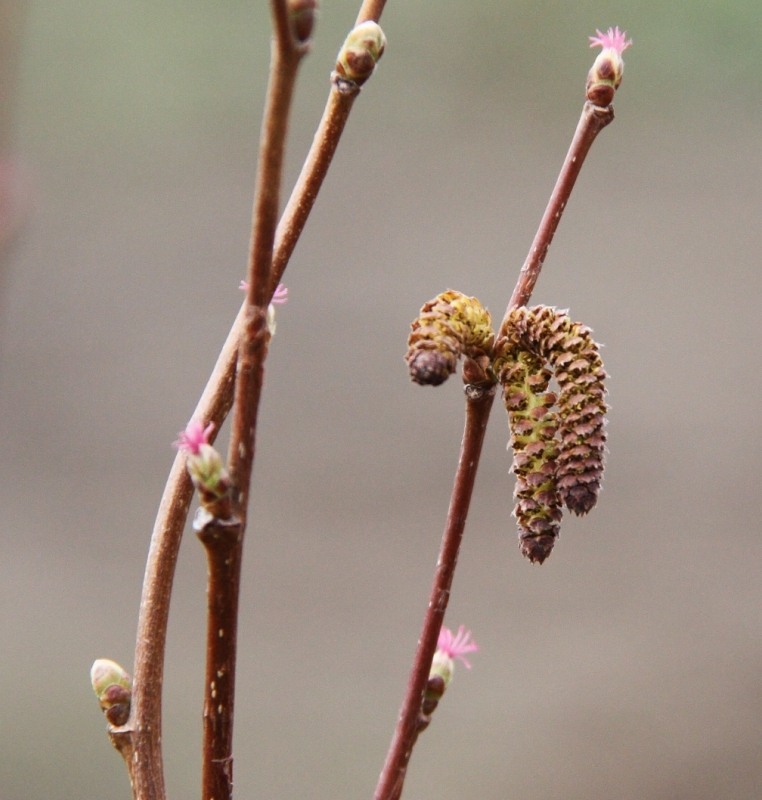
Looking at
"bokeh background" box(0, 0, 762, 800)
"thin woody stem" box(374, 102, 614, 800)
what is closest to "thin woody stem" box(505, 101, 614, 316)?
"thin woody stem" box(374, 102, 614, 800)

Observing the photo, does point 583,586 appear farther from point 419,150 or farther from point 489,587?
point 419,150

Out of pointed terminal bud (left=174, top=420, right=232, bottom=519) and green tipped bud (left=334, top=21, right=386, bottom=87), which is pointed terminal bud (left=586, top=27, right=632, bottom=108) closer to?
green tipped bud (left=334, top=21, right=386, bottom=87)

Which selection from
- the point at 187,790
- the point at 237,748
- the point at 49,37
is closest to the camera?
the point at 187,790

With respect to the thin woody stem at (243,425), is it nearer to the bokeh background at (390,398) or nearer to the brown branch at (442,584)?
the brown branch at (442,584)

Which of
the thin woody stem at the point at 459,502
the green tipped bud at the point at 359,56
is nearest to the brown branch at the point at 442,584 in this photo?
the thin woody stem at the point at 459,502

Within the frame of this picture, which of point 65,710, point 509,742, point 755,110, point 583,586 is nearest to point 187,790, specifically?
point 65,710

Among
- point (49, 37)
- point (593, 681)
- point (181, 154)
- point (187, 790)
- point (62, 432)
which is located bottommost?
point (187, 790)
